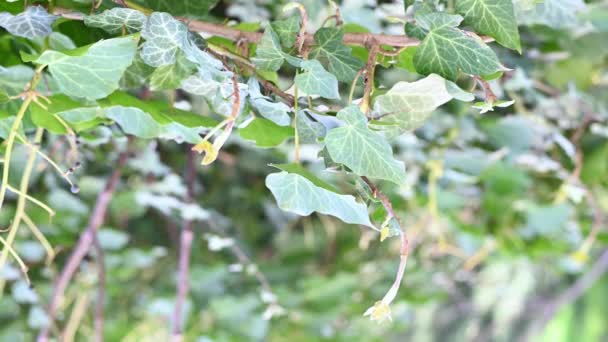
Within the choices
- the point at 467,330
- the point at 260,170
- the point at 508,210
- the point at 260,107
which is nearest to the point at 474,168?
the point at 508,210

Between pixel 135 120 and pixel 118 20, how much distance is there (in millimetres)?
56

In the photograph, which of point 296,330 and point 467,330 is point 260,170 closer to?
point 296,330

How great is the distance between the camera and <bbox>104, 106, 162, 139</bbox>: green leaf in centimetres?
27

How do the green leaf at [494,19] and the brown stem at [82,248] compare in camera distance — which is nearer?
the green leaf at [494,19]

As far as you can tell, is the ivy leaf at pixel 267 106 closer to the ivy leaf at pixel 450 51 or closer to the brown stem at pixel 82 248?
the ivy leaf at pixel 450 51

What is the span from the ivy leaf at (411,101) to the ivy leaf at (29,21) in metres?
0.13

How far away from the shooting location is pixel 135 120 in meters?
0.27

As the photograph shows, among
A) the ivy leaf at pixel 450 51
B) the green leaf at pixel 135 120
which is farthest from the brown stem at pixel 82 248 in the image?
the ivy leaf at pixel 450 51

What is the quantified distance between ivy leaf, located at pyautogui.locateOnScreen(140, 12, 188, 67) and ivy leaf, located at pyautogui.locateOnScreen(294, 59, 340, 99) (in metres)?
0.04

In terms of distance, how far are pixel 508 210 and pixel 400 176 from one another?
0.39 m

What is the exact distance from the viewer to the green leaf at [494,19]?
237mm

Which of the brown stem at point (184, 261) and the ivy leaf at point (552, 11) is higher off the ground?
the ivy leaf at point (552, 11)

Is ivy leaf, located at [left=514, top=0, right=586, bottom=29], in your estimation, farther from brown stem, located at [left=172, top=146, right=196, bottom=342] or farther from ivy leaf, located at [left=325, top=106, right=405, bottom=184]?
brown stem, located at [left=172, top=146, right=196, bottom=342]

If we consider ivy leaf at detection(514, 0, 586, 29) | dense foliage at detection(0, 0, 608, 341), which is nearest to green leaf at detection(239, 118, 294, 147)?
dense foliage at detection(0, 0, 608, 341)
